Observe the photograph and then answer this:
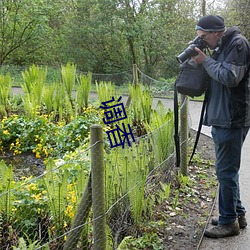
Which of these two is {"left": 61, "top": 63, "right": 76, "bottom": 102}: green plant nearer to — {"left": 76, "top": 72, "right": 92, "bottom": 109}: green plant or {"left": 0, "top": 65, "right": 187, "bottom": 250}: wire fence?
{"left": 76, "top": 72, "right": 92, "bottom": 109}: green plant

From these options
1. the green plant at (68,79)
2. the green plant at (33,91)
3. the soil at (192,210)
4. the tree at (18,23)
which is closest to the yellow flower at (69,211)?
the soil at (192,210)

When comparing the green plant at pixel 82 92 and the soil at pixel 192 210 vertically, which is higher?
the green plant at pixel 82 92

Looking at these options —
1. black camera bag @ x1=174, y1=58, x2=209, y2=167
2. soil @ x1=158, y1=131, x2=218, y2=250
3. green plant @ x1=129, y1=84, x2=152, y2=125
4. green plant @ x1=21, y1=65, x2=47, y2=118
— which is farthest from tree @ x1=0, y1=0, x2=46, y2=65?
black camera bag @ x1=174, y1=58, x2=209, y2=167

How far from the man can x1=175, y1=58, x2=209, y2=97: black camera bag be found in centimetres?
6

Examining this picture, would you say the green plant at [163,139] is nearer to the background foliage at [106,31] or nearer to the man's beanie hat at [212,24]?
the man's beanie hat at [212,24]

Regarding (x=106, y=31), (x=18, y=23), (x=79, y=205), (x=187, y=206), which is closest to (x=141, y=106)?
(x=187, y=206)

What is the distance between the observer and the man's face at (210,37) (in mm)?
2968

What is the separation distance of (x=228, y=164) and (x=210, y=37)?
40.7 inches

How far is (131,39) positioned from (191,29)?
2.81 metres

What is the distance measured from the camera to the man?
279 centimetres

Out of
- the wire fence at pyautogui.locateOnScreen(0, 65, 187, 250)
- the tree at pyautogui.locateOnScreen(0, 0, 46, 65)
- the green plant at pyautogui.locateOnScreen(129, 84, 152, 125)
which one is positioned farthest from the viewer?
the tree at pyautogui.locateOnScreen(0, 0, 46, 65)

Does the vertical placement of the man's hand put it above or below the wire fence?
above

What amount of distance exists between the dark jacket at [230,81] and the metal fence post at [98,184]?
109 centimetres

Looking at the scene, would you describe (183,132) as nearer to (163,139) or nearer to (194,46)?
(163,139)
